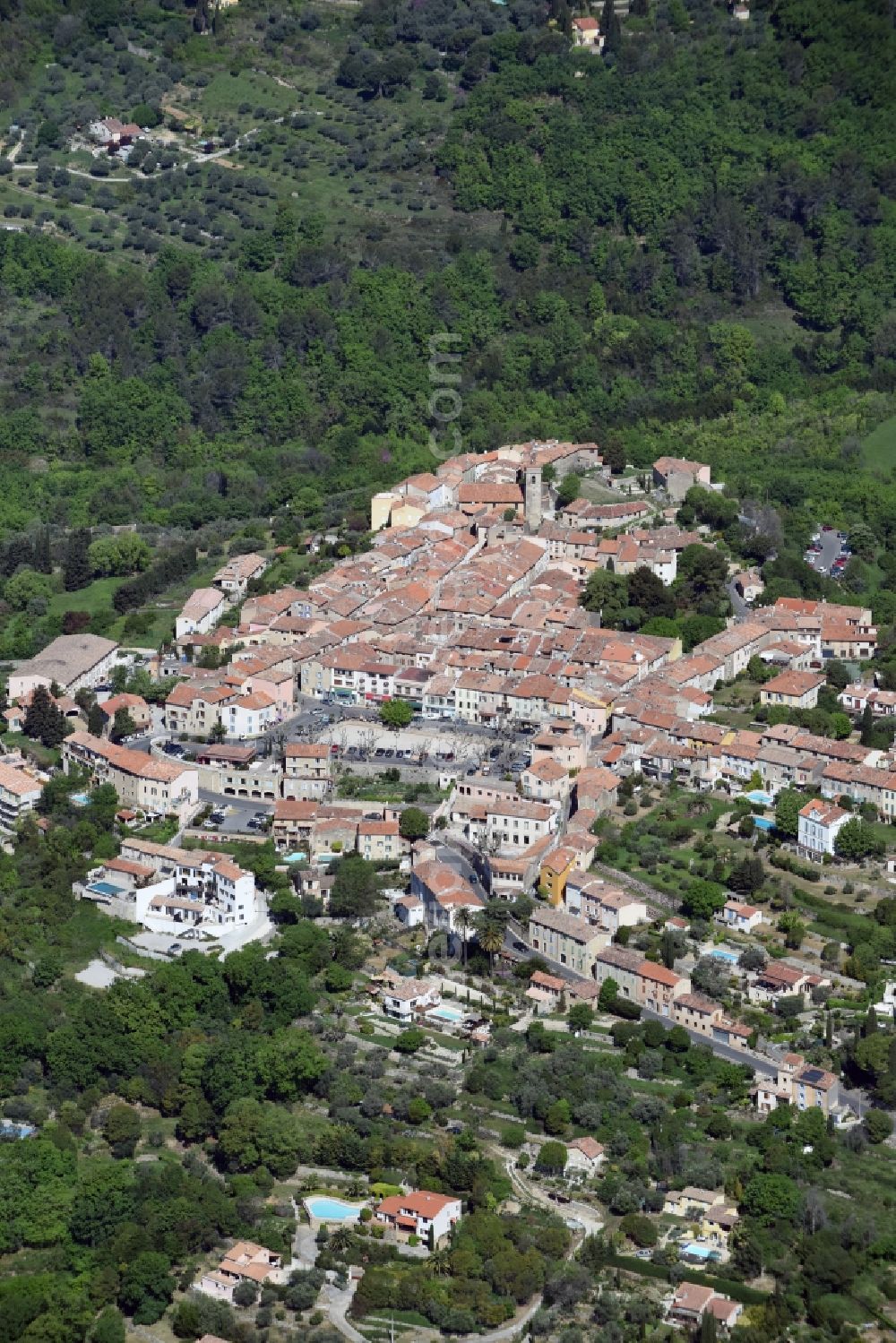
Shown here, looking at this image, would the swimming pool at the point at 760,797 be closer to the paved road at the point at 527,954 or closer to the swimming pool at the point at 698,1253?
the paved road at the point at 527,954

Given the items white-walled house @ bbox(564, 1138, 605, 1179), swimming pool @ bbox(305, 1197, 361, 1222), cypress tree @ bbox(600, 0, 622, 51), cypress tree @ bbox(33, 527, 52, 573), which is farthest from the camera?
cypress tree @ bbox(600, 0, 622, 51)

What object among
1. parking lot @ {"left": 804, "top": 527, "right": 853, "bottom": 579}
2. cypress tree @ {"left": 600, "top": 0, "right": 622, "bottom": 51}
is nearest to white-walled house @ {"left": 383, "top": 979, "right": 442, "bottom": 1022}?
parking lot @ {"left": 804, "top": 527, "right": 853, "bottom": 579}

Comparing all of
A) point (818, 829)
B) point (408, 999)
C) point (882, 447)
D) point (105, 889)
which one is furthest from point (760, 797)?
point (882, 447)

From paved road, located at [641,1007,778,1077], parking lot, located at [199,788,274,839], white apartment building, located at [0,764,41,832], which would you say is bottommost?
white apartment building, located at [0,764,41,832]

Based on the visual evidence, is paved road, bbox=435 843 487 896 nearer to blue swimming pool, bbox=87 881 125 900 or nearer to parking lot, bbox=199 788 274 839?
parking lot, bbox=199 788 274 839

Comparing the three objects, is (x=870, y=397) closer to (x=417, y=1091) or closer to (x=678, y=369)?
(x=678, y=369)

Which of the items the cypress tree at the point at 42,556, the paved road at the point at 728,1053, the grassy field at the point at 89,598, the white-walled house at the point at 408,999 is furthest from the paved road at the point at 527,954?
the cypress tree at the point at 42,556
